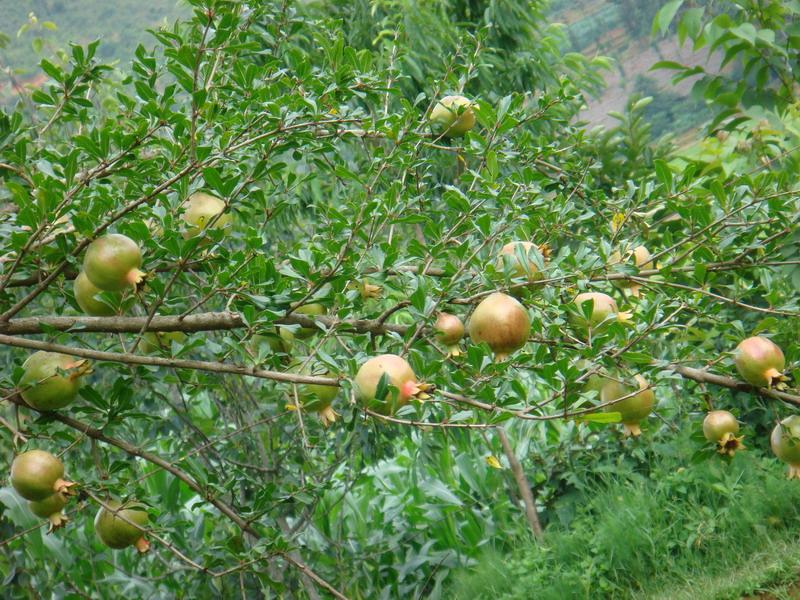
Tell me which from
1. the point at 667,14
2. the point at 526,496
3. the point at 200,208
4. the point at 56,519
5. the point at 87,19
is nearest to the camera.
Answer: the point at 56,519

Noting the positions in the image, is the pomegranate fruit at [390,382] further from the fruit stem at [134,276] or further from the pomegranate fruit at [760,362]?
the pomegranate fruit at [760,362]

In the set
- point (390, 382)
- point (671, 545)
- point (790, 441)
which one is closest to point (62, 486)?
point (390, 382)

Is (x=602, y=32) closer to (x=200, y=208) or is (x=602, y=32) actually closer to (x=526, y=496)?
(x=526, y=496)

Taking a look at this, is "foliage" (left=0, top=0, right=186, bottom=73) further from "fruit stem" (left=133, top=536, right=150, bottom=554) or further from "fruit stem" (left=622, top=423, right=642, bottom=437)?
"fruit stem" (left=622, top=423, right=642, bottom=437)

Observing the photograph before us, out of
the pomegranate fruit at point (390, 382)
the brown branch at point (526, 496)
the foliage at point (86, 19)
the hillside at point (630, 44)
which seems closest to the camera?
the pomegranate fruit at point (390, 382)

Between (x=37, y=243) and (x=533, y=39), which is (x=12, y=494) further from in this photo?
(x=533, y=39)

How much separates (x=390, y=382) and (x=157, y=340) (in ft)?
1.52

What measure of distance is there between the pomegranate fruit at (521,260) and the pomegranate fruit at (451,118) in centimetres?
41

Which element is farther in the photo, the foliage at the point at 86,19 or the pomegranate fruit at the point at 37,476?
the foliage at the point at 86,19

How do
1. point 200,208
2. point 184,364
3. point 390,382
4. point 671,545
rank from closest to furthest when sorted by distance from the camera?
point 390,382 → point 184,364 → point 200,208 → point 671,545

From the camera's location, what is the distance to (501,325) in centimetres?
99

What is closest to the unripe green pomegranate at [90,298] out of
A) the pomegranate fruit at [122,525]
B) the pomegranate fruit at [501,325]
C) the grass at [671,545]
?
the pomegranate fruit at [122,525]

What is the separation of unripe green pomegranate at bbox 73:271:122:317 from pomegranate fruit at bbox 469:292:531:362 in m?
0.48

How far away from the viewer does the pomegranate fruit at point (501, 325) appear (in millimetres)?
989
